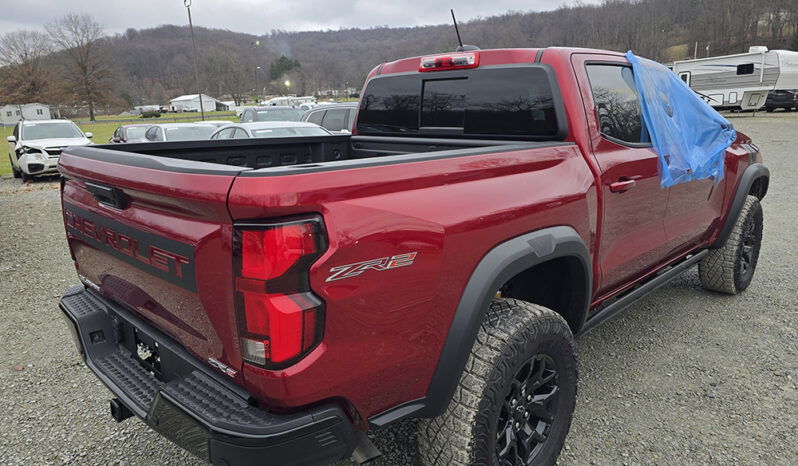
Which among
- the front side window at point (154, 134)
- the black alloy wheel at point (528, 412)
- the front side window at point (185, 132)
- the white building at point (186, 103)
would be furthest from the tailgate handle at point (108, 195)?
the white building at point (186, 103)

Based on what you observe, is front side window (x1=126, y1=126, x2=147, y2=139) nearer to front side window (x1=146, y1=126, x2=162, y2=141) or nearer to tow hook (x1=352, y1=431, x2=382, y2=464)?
front side window (x1=146, y1=126, x2=162, y2=141)

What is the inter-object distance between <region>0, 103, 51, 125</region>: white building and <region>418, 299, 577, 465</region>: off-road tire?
8494cm

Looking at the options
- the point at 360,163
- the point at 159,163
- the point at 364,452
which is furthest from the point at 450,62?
the point at 364,452

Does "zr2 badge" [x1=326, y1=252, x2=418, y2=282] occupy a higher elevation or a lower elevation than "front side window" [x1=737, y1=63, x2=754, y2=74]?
lower

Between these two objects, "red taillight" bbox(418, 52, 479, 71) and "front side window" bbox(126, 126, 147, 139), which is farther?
"front side window" bbox(126, 126, 147, 139)

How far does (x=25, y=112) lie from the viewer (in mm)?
74125

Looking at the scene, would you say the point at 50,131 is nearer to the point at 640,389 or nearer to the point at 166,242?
the point at 166,242

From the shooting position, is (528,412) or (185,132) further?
(185,132)

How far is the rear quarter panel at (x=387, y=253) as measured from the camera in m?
1.54

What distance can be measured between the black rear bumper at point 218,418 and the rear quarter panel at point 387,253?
8cm

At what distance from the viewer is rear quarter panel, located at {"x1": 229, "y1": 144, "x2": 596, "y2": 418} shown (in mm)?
1545

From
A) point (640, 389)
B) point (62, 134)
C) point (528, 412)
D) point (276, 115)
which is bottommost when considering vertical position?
point (640, 389)

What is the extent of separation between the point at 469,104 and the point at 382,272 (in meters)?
1.75

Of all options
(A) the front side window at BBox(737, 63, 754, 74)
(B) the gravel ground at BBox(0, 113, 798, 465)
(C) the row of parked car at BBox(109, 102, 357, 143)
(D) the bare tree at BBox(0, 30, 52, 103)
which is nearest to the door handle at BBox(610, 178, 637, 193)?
(B) the gravel ground at BBox(0, 113, 798, 465)
